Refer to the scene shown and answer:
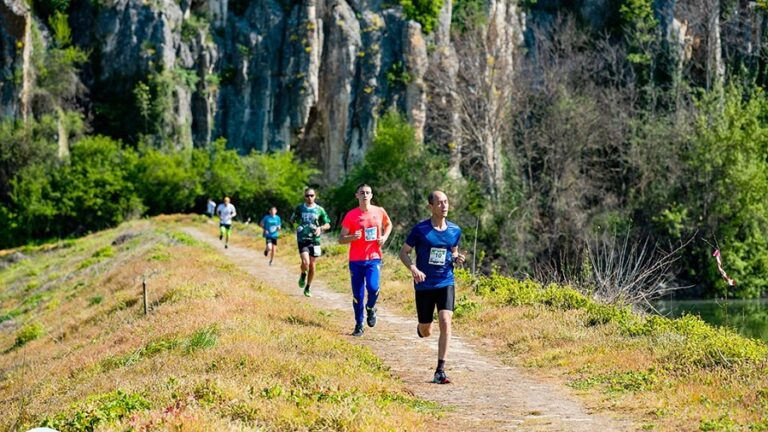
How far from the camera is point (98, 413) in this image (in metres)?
6.67

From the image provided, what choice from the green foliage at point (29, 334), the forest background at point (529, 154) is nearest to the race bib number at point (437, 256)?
the green foliage at point (29, 334)

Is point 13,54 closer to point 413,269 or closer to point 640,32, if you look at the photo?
point 640,32

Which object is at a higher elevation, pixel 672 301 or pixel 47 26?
pixel 47 26

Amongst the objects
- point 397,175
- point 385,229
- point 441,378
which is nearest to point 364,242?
point 385,229

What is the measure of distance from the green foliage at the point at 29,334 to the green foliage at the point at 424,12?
3807cm

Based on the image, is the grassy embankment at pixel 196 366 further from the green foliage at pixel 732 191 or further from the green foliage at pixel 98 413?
the green foliage at pixel 732 191

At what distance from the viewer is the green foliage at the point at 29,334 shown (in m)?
19.2

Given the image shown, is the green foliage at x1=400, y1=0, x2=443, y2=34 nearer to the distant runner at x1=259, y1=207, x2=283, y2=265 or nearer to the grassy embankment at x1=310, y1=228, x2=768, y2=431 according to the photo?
the distant runner at x1=259, y1=207, x2=283, y2=265

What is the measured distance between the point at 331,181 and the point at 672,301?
83.1 feet

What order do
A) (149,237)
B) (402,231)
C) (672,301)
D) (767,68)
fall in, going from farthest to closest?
(767,68) → (402,231) → (672,301) → (149,237)

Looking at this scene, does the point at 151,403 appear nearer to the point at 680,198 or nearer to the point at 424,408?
the point at 424,408

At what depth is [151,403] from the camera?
22.6 ft

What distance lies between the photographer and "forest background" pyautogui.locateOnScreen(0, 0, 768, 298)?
1547 inches

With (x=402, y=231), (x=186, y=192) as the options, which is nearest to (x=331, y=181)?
(x=186, y=192)
